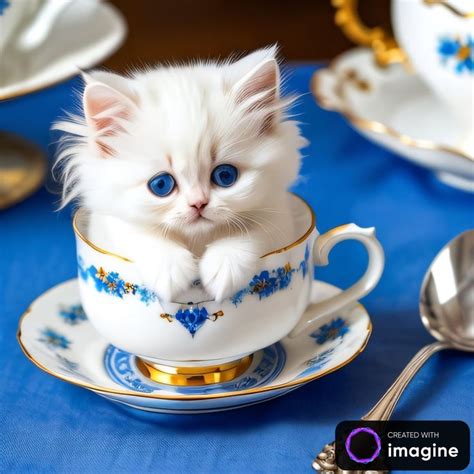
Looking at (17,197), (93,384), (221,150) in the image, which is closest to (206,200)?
(221,150)

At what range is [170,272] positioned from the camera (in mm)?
550

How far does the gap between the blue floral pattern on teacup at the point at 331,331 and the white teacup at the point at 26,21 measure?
0.47 m

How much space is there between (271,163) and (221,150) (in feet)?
0.13

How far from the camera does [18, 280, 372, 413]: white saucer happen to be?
58 centimetres

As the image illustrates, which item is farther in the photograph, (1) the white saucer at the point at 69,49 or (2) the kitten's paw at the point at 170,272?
(1) the white saucer at the point at 69,49

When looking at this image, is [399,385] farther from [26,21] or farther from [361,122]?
[26,21]

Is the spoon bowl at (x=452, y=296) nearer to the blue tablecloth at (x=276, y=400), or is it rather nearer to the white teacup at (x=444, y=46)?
the blue tablecloth at (x=276, y=400)

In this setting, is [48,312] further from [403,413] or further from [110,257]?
[403,413]

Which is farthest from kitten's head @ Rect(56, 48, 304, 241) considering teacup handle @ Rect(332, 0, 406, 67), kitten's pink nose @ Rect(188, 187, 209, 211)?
teacup handle @ Rect(332, 0, 406, 67)

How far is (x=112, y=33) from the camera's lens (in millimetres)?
996

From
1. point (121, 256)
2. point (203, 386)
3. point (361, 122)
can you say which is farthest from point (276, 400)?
point (361, 122)

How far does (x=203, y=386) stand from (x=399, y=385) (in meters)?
0.14

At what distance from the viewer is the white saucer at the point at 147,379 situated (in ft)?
1.90

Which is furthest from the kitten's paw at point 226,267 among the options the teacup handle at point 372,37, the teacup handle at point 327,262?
the teacup handle at point 372,37
